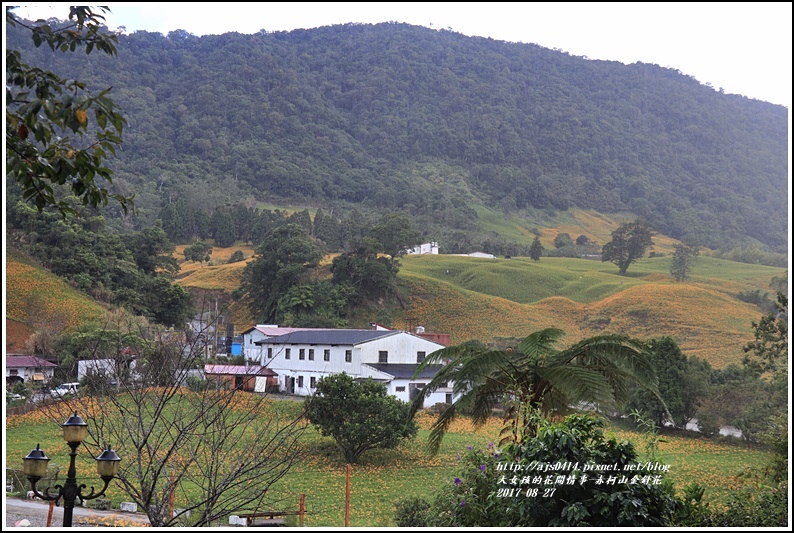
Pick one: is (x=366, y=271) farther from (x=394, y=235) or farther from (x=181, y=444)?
(x=181, y=444)

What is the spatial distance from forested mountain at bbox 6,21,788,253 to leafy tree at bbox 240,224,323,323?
28745 mm

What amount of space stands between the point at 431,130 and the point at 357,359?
351ft

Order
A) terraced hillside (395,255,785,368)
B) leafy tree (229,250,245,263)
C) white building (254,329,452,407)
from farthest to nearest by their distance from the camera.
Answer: leafy tree (229,250,245,263) → terraced hillside (395,255,785,368) → white building (254,329,452,407)

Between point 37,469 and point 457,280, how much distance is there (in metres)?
47.2

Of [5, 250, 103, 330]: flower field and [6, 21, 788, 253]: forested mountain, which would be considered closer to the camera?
[5, 250, 103, 330]: flower field

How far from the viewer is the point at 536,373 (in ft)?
22.2

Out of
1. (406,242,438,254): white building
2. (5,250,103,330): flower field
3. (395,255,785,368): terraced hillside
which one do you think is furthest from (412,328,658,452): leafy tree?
(406,242,438,254): white building

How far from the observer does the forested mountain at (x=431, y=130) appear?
97125 mm

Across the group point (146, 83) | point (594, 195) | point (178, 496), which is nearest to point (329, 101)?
point (146, 83)

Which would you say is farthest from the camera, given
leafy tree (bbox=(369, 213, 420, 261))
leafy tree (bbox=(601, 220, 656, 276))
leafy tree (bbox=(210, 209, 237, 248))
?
leafy tree (bbox=(210, 209, 237, 248))

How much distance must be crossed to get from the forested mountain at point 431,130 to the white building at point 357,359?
1738 inches

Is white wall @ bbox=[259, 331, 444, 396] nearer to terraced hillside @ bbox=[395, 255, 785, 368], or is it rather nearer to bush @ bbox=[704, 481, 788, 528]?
terraced hillside @ bbox=[395, 255, 785, 368]

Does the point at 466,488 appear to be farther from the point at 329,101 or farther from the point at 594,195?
the point at 329,101

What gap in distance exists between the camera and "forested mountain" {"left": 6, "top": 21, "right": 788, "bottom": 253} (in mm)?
97125
